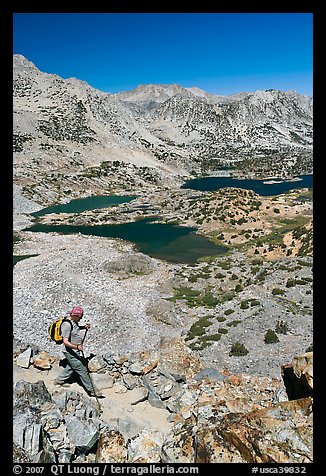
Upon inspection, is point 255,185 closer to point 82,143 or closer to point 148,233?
point 82,143

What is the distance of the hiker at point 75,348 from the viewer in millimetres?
9438

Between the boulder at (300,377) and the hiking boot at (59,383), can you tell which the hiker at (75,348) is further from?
the boulder at (300,377)

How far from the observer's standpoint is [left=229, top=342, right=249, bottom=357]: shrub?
17828 millimetres

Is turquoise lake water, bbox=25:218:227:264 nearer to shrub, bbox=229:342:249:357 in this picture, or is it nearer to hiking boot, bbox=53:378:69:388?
shrub, bbox=229:342:249:357

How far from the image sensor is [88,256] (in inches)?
1474

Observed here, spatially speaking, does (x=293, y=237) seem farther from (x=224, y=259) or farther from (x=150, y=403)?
(x=150, y=403)

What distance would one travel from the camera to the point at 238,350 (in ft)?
59.1

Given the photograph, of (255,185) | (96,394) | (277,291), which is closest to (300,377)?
(96,394)

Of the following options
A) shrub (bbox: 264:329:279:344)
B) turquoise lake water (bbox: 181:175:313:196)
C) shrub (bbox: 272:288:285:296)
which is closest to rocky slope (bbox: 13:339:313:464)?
shrub (bbox: 264:329:279:344)

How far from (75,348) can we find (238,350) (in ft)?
35.9

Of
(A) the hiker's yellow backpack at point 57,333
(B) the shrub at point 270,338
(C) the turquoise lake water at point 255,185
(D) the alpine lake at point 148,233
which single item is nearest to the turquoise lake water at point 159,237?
(D) the alpine lake at point 148,233

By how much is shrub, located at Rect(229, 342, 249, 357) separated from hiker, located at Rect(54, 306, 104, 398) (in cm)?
934

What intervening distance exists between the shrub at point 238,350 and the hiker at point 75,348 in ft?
30.6
